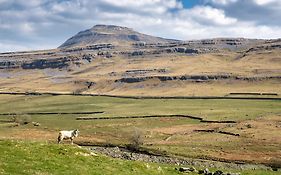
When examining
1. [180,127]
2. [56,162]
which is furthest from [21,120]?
[56,162]

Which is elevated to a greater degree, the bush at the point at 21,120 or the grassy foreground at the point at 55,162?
the grassy foreground at the point at 55,162

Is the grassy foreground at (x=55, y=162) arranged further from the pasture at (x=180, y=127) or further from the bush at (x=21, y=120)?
the bush at (x=21, y=120)

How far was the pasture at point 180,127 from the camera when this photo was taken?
273ft

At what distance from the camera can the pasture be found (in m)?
83.1

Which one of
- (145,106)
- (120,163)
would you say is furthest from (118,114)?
(120,163)

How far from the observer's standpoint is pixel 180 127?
122 meters

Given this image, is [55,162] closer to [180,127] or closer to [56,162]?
[56,162]

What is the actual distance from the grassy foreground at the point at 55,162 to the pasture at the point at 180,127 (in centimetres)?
3737

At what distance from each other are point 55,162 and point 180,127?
88.9 m

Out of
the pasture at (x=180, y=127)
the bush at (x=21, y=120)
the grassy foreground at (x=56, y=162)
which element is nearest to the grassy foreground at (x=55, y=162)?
the grassy foreground at (x=56, y=162)

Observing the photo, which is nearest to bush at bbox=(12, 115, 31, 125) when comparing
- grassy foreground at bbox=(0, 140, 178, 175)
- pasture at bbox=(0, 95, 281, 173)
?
pasture at bbox=(0, 95, 281, 173)

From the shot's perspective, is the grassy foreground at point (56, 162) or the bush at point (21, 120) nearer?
the grassy foreground at point (56, 162)

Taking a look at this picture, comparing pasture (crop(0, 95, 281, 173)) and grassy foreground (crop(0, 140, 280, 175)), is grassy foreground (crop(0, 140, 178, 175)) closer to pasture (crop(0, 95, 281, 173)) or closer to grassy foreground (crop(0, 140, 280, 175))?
grassy foreground (crop(0, 140, 280, 175))

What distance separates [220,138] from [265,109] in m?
59.4
